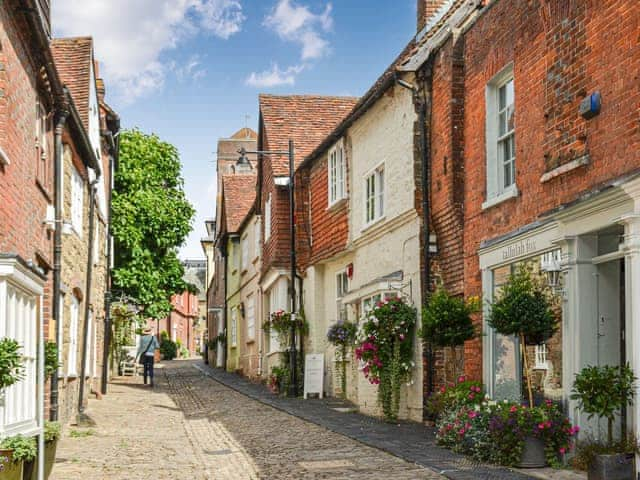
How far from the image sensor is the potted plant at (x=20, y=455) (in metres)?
7.93

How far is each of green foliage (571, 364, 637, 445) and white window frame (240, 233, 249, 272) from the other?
26.2 m

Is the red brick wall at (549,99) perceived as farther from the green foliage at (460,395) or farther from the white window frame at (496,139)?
the green foliage at (460,395)

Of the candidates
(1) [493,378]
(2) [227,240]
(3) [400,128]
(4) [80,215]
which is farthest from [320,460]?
(2) [227,240]

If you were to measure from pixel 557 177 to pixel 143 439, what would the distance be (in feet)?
24.3

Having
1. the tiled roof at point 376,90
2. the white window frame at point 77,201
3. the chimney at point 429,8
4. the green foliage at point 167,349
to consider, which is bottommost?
the green foliage at point 167,349

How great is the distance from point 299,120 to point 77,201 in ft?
35.1

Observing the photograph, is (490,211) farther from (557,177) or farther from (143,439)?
(143,439)

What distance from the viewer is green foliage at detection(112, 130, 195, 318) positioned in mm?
31156

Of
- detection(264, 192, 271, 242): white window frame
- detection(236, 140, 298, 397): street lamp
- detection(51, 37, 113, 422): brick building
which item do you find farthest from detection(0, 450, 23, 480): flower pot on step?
detection(264, 192, 271, 242): white window frame

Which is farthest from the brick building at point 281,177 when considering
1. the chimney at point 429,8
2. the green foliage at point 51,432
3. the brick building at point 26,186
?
the green foliage at point 51,432

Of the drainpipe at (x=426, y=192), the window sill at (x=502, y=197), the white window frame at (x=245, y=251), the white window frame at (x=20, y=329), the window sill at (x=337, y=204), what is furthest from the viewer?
the white window frame at (x=245, y=251)

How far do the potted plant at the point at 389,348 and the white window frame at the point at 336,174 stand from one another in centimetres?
515

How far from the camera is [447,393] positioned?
13625 millimetres

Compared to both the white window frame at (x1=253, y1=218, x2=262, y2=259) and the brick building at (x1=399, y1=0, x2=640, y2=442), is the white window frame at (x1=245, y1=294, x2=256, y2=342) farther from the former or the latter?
the brick building at (x1=399, y1=0, x2=640, y2=442)
